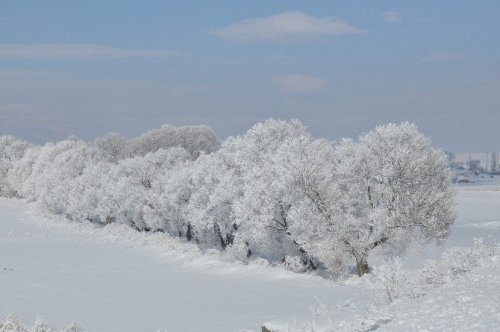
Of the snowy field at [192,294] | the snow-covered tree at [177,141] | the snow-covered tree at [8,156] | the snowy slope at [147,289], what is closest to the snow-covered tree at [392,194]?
the snowy field at [192,294]

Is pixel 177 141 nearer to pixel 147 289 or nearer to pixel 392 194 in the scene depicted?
pixel 392 194

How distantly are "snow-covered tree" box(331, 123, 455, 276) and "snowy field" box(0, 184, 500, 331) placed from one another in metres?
2.92

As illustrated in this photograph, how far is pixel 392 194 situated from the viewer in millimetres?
39000

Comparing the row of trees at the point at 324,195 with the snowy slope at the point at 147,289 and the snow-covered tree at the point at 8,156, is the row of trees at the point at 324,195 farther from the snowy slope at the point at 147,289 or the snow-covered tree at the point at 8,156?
the snow-covered tree at the point at 8,156

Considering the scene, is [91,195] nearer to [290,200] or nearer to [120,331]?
[290,200]

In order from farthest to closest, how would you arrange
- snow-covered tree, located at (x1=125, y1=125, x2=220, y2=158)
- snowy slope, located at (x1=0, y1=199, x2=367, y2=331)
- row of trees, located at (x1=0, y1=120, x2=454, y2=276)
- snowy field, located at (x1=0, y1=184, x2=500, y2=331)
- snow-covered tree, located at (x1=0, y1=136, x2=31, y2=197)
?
snow-covered tree, located at (x1=0, y1=136, x2=31, y2=197)
snow-covered tree, located at (x1=125, y1=125, x2=220, y2=158)
row of trees, located at (x1=0, y1=120, x2=454, y2=276)
snowy slope, located at (x1=0, y1=199, x2=367, y2=331)
snowy field, located at (x1=0, y1=184, x2=500, y2=331)

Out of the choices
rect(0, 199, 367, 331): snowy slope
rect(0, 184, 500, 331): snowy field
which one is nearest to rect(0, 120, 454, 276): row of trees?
rect(0, 184, 500, 331): snowy field

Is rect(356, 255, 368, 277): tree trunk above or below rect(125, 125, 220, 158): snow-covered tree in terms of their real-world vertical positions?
below

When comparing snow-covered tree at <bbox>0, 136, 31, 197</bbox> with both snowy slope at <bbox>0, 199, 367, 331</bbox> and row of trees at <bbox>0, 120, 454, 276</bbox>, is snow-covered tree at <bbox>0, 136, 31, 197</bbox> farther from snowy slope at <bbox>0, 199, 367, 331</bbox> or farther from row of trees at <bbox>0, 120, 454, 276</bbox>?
row of trees at <bbox>0, 120, 454, 276</bbox>

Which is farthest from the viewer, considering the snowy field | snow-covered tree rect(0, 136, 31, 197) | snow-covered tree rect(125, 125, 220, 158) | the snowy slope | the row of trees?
snow-covered tree rect(0, 136, 31, 197)

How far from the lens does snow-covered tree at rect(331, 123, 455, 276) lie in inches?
1507

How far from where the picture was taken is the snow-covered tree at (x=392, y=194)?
38.3m

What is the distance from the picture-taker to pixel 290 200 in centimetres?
3862

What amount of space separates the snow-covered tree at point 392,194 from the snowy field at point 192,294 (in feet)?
9.57
